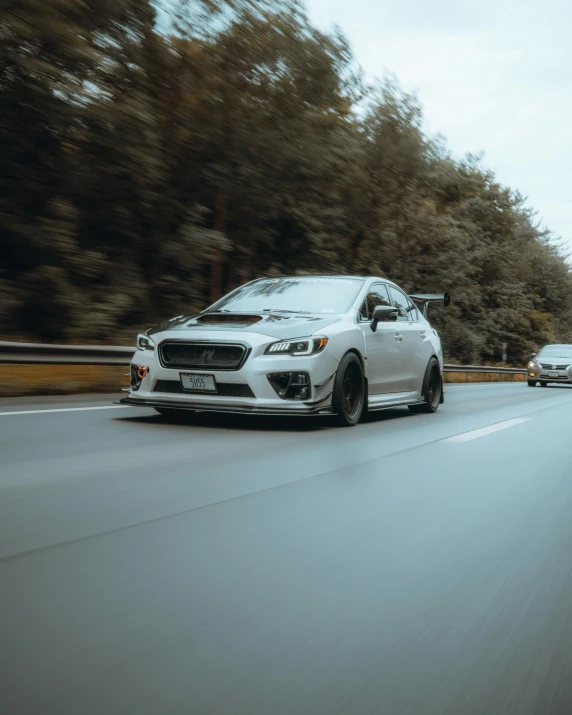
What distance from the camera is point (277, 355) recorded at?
27.1 ft

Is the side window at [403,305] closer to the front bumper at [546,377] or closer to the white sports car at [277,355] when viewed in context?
the white sports car at [277,355]

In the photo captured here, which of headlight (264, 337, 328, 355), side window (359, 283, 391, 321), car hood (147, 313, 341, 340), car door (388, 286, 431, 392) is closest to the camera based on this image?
headlight (264, 337, 328, 355)

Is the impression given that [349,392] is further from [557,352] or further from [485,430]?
[557,352]

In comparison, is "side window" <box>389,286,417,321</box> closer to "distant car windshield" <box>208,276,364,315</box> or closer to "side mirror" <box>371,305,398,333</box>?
"distant car windshield" <box>208,276,364,315</box>

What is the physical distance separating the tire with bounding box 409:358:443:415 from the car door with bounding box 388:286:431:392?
Answer: 160 millimetres

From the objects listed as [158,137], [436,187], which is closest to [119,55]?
[158,137]

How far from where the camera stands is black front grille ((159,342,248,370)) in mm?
8227

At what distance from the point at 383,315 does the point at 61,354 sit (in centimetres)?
417

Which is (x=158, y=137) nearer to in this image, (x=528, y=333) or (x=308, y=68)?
(x=308, y=68)

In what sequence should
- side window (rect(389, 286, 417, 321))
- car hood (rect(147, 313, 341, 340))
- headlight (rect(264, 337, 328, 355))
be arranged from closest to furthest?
headlight (rect(264, 337, 328, 355)) < car hood (rect(147, 313, 341, 340)) < side window (rect(389, 286, 417, 321))

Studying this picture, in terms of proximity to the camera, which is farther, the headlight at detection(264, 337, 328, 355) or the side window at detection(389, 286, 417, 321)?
the side window at detection(389, 286, 417, 321)

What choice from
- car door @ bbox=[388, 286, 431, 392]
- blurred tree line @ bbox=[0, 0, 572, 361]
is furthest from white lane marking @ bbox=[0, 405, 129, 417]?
blurred tree line @ bbox=[0, 0, 572, 361]

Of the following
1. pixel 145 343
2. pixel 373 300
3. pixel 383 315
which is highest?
pixel 373 300

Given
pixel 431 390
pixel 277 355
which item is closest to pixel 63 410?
pixel 277 355
